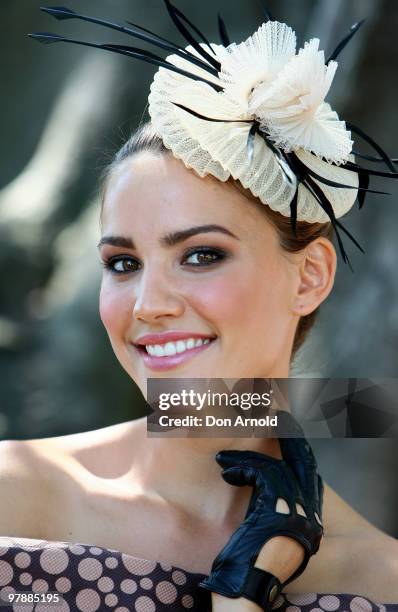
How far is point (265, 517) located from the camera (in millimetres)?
2260

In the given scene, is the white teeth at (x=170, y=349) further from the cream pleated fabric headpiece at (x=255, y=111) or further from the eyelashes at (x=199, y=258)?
the cream pleated fabric headpiece at (x=255, y=111)

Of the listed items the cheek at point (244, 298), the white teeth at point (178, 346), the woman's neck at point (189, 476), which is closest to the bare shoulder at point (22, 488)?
the woman's neck at point (189, 476)

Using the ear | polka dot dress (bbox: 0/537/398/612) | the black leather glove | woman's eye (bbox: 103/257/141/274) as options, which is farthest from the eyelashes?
polka dot dress (bbox: 0/537/398/612)

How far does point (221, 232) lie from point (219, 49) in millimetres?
410

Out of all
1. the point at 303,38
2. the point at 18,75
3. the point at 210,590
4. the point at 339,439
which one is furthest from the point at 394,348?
the point at 18,75

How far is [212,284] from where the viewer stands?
2.31 m

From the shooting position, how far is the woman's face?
2.31 metres

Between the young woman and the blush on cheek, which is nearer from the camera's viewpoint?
the young woman

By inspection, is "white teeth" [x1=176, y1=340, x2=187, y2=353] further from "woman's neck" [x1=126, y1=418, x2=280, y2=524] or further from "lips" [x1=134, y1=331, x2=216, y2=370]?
"woman's neck" [x1=126, y1=418, x2=280, y2=524]

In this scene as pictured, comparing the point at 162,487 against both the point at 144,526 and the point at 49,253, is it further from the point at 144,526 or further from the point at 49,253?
the point at 49,253

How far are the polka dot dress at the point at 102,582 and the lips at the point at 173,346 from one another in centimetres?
39

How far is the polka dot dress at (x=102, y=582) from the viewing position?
219cm

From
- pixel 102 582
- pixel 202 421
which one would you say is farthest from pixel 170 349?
pixel 102 582

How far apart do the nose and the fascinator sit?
9.6 inches
